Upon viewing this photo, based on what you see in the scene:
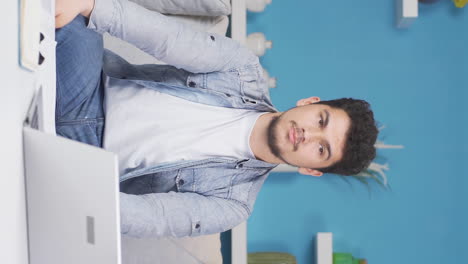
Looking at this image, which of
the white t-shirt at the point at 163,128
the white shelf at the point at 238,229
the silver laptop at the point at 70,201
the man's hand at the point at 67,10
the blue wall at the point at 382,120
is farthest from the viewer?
the blue wall at the point at 382,120

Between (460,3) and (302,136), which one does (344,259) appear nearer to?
(302,136)

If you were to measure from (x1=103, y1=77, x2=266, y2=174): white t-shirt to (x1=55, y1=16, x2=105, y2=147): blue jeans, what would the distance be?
0.05 m

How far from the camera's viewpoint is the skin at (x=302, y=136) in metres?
1.50

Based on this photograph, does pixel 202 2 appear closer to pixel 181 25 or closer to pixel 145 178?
pixel 181 25

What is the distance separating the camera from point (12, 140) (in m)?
0.75

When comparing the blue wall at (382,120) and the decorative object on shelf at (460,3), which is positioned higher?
the decorative object on shelf at (460,3)

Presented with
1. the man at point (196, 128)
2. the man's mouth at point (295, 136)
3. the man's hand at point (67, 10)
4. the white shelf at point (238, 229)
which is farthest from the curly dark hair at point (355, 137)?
the man's hand at point (67, 10)

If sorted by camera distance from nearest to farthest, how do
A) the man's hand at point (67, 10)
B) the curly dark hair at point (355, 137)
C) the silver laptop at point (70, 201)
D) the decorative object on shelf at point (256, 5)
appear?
the silver laptop at point (70, 201) < the man's hand at point (67, 10) < the curly dark hair at point (355, 137) < the decorative object on shelf at point (256, 5)

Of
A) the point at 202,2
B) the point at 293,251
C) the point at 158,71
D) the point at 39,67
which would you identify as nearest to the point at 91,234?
the point at 39,67

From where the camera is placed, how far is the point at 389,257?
223 cm

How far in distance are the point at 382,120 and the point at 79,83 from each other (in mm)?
1391

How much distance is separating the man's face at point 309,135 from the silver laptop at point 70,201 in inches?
31.9

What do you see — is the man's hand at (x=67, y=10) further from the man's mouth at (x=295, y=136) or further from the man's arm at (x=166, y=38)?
the man's mouth at (x=295, y=136)

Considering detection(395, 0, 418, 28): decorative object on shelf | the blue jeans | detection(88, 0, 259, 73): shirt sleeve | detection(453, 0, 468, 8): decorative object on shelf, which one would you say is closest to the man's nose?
detection(88, 0, 259, 73): shirt sleeve
